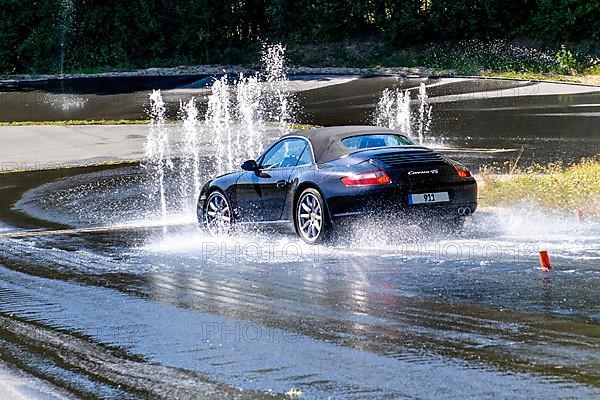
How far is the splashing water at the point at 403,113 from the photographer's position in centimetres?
3048

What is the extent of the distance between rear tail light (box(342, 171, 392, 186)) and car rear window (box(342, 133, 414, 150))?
3.16 feet

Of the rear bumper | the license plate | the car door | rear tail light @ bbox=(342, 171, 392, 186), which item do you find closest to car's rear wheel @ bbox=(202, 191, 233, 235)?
the car door

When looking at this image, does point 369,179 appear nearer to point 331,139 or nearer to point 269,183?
point 331,139

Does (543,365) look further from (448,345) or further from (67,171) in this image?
(67,171)

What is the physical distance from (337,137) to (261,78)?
32946mm

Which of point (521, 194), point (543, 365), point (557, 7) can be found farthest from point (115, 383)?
point (557, 7)

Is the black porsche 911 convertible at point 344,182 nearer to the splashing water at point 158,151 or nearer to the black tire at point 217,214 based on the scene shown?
the black tire at point 217,214

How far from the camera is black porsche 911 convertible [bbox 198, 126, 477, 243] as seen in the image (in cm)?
1183

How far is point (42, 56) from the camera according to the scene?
52.0 metres

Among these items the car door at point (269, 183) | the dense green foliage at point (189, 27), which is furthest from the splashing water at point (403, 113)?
the car door at point (269, 183)

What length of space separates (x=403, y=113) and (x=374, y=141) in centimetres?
2145

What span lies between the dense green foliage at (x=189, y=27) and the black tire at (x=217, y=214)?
3477 cm

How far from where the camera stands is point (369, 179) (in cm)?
1183

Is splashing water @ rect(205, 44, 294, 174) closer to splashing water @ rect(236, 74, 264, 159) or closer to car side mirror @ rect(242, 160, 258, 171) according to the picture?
splashing water @ rect(236, 74, 264, 159)
